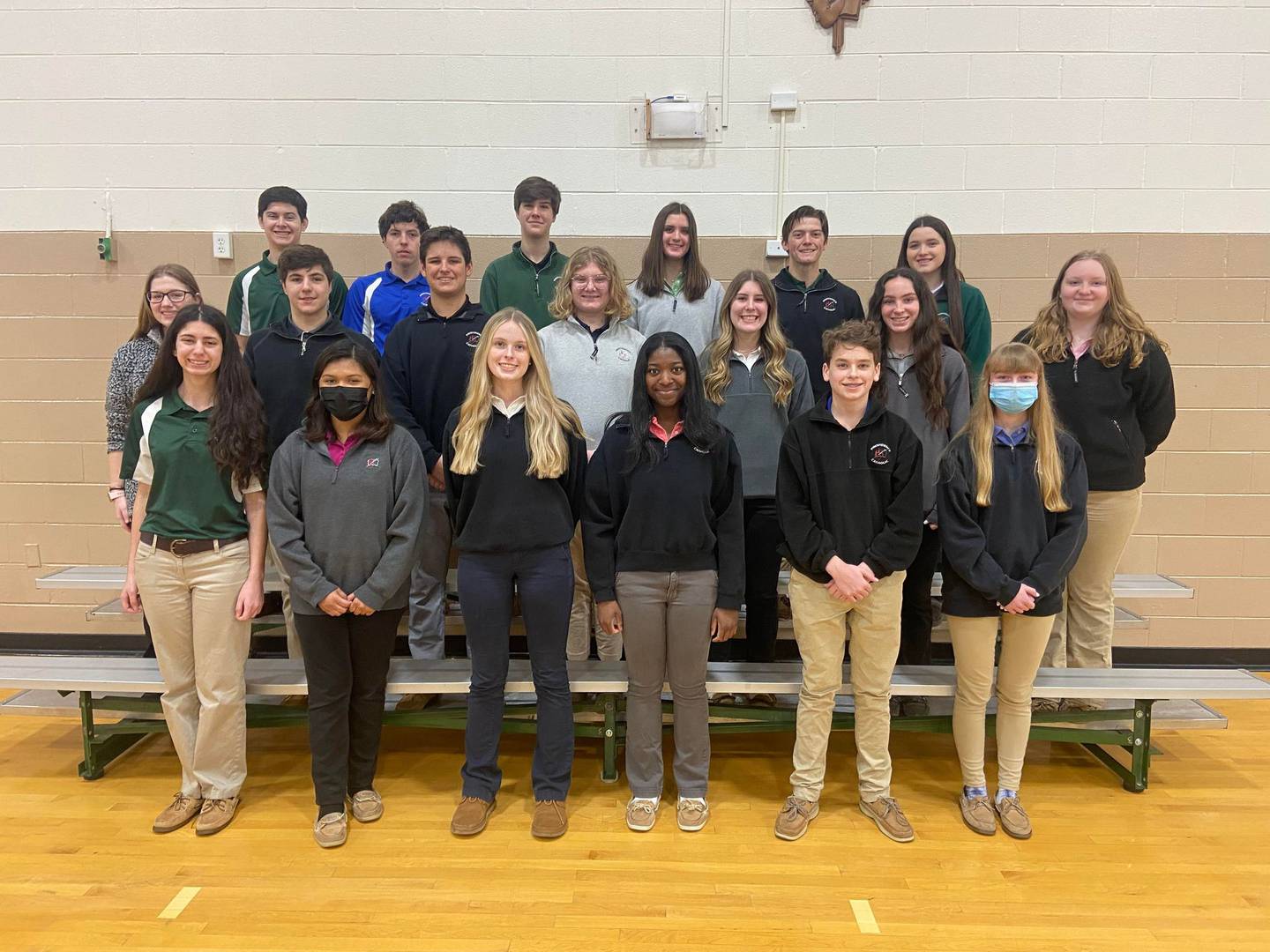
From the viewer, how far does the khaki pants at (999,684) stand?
2625 millimetres

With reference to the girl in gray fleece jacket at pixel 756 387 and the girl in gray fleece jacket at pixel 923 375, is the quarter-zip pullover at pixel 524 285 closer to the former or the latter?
the girl in gray fleece jacket at pixel 756 387

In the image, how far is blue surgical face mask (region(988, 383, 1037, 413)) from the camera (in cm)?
250

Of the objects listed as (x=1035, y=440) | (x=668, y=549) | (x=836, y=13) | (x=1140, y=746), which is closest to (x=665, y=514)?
(x=668, y=549)

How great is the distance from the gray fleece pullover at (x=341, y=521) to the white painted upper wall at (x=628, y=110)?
175cm

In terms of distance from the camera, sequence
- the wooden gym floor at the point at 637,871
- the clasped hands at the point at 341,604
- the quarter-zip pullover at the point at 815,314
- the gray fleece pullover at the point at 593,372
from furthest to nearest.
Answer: the quarter-zip pullover at the point at 815,314 < the gray fleece pullover at the point at 593,372 < the clasped hands at the point at 341,604 < the wooden gym floor at the point at 637,871

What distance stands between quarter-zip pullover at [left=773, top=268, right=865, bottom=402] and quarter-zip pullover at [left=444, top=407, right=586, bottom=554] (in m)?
1.11

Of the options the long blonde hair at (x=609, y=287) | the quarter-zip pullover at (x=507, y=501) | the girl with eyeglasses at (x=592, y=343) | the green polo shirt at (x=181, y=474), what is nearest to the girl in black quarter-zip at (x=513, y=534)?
the quarter-zip pullover at (x=507, y=501)

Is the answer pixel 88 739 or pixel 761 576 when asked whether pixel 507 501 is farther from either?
pixel 88 739

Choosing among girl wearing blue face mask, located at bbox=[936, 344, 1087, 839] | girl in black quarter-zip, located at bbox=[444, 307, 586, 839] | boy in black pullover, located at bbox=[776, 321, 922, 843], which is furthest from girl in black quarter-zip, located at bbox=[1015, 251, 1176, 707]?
girl in black quarter-zip, located at bbox=[444, 307, 586, 839]

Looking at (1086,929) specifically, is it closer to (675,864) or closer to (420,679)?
(675,864)

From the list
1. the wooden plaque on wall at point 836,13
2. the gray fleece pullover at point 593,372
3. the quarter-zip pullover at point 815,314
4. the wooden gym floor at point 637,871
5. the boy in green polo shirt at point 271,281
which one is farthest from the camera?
the wooden plaque on wall at point 836,13

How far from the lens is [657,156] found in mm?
3781

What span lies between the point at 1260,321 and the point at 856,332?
2.63 metres

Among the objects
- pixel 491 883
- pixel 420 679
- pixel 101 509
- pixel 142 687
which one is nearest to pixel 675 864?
pixel 491 883
